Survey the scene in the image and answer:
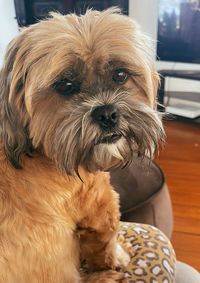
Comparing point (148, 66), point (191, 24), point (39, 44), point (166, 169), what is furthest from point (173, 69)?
point (39, 44)

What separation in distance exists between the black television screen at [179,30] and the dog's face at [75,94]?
253 centimetres

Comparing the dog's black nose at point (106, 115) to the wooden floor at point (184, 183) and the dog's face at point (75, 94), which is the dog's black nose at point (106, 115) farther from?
the wooden floor at point (184, 183)

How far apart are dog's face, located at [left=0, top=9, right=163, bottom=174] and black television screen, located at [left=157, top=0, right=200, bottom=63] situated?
253 centimetres

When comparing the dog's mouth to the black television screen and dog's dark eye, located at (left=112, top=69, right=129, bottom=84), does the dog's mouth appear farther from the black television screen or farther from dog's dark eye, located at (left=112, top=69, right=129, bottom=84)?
the black television screen

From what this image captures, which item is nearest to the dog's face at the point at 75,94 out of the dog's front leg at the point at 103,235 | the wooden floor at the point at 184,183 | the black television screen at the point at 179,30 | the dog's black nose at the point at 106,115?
the dog's black nose at the point at 106,115

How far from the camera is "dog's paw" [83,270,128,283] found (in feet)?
3.17

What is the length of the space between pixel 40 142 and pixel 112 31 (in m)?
0.36

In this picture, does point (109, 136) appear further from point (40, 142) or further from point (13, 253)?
point (13, 253)

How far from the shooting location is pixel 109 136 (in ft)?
2.68

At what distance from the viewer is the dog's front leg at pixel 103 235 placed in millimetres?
958

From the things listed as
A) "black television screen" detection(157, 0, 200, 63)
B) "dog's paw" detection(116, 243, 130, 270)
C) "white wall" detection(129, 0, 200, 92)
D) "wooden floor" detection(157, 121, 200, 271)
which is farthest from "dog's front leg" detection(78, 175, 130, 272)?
"white wall" detection(129, 0, 200, 92)

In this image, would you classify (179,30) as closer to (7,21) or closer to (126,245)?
(7,21)

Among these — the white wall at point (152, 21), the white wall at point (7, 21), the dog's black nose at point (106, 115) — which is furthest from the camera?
the white wall at point (152, 21)

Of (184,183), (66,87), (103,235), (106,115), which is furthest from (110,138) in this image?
(184,183)
